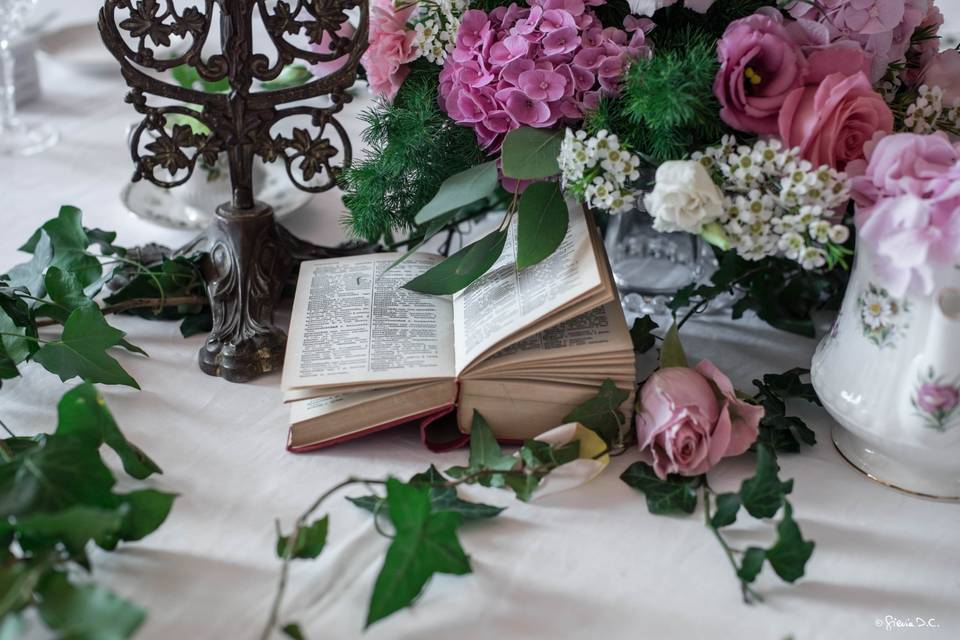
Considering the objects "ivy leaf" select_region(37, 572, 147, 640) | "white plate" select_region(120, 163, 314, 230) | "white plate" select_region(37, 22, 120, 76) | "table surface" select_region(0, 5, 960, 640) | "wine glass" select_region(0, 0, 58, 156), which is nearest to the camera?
"ivy leaf" select_region(37, 572, 147, 640)

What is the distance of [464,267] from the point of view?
855 mm

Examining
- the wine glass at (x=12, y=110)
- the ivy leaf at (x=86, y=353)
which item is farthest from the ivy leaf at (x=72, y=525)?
the wine glass at (x=12, y=110)

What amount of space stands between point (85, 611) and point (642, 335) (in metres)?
0.52

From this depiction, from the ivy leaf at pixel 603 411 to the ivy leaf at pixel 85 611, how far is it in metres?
0.37

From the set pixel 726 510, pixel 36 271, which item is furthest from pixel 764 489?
pixel 36 271

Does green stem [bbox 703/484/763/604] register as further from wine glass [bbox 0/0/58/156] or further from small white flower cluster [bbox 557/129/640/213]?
wine glass [bbox 0/0/58/156]

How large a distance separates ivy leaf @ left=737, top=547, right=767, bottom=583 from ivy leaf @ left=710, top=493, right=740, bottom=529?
4 centimetres

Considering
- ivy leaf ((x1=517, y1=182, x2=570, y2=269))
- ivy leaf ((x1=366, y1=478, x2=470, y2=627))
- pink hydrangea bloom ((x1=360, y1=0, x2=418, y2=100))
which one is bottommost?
ivy leaf ((x1=366, y1=478, x2=470, y2=627))

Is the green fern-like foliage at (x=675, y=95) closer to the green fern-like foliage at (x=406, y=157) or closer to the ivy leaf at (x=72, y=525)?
the green fern-like foliage at (x=406, y=157)

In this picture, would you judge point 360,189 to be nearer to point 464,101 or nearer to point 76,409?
point 464,101

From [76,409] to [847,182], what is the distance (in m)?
0.56

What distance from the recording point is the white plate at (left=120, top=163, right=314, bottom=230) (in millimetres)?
1108

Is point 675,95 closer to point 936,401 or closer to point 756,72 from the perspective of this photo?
point 756,72

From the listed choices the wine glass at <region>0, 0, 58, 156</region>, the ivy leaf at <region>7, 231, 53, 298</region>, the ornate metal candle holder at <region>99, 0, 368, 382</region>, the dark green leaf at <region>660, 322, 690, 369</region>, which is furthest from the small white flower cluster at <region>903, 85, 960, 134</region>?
the wine glass at <region>0, 0, 58, 156</region>
